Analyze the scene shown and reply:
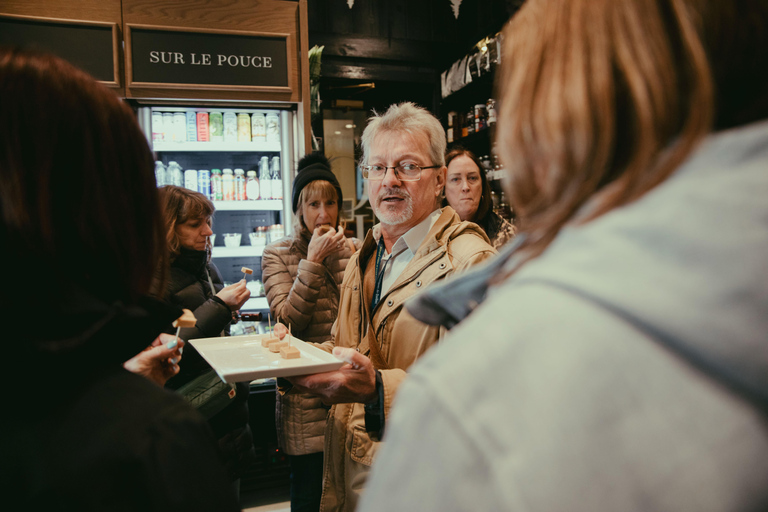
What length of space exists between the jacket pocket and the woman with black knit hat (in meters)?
0.88

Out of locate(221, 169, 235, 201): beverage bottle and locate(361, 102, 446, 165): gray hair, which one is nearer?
locate(361, 102, 446, 165): gray hair

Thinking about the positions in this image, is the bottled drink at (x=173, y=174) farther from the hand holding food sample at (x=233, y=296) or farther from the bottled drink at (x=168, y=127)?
the hand holding food sample at (x=233, y=296)

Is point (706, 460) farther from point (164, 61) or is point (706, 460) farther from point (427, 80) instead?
point (427, 80)

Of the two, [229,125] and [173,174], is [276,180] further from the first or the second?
[173,174]

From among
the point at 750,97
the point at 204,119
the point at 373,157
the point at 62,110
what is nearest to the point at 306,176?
the point at 373,157

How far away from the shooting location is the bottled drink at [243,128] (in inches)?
142

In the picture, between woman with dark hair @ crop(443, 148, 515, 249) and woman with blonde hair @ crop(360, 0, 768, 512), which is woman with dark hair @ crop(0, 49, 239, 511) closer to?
woman with blonde hair @ crop(360, 0, 768, 512)

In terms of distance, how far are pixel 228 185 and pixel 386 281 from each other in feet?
7.34

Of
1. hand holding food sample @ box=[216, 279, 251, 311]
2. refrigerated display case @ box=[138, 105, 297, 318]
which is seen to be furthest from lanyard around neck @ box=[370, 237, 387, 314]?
refrigerated display case @ box=[138, 105, 297, 318]

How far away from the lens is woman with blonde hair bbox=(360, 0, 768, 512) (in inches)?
12.2

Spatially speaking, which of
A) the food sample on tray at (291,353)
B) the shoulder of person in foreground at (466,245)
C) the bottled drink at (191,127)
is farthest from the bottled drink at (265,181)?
the shoulder of person in foreground at (466,245)

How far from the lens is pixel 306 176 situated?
114 inches

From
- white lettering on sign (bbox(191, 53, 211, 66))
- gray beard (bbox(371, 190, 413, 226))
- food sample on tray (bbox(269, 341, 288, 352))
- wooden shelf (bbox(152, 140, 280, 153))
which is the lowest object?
food sample on tray (bbox(269, 341, 288, 352))

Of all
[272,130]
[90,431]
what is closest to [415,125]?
[90,431]
